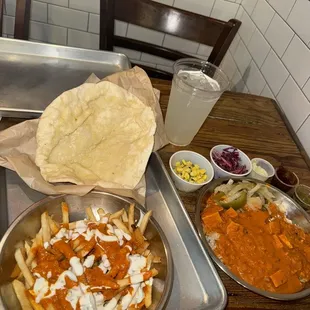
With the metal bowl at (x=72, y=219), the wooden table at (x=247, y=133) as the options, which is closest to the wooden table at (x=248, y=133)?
the wooden table at (x=247, y=133)

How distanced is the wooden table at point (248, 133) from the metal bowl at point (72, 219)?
22 cm

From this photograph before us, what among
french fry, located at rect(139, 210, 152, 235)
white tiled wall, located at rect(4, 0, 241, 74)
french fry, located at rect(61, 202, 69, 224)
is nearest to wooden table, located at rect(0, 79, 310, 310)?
french fry, located at rect(139, 210, 152, 235)

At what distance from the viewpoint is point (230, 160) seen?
4.29 feet

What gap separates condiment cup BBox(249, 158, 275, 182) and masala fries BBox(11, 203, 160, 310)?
1.81 feet

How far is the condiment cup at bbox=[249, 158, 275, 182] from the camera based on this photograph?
51.4 inches

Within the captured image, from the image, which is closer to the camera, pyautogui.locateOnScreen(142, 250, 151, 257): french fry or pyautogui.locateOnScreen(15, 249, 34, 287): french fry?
pyautogui.locateOnScreen(15, 249, 34, 287): french fry

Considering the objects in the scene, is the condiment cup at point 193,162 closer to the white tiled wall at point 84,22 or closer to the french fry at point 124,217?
the french fry at point 124,217

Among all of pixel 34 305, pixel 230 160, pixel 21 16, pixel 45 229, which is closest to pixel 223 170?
pixel 230 160

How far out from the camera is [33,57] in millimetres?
1558

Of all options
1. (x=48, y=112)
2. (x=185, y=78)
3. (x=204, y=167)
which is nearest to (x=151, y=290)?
(x=204, y=167)

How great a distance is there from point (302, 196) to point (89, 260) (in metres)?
0.85

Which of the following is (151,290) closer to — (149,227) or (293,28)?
(149,227)

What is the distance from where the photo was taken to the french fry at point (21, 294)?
78 cm

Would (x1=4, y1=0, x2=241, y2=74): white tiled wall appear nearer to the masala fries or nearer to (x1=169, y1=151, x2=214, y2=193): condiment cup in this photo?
(x1=169, y1=151, x2=214, y2=193): condiment cup
